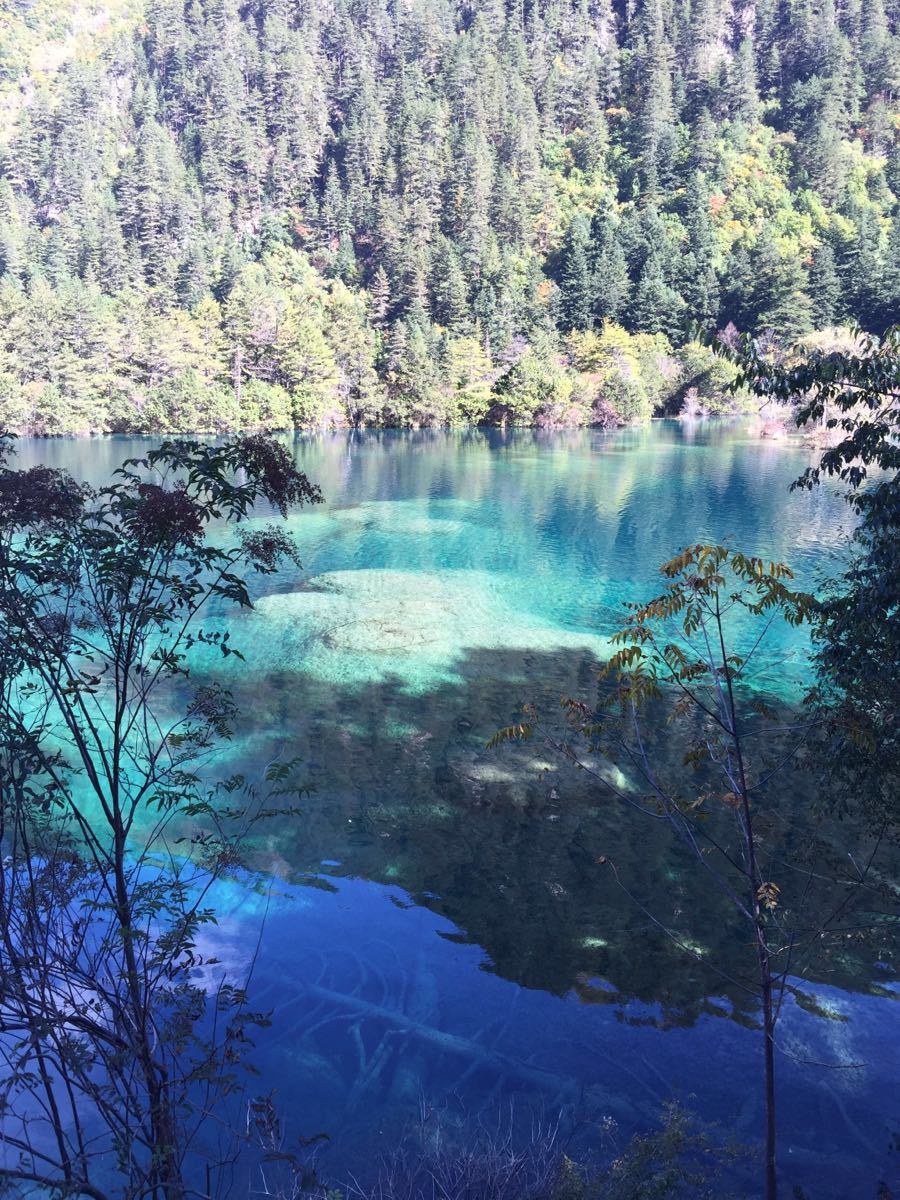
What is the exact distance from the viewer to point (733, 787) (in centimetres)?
559

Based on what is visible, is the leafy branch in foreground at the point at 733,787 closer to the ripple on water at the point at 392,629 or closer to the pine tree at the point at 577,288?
the ripple on water at the point at 392,629

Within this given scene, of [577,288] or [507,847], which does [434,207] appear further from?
[507,847]

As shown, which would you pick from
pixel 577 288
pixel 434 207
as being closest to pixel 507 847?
pixel 577 288

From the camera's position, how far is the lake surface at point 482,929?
7.23m

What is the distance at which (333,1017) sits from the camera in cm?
828

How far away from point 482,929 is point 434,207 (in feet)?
336

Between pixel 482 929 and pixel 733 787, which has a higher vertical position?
pixel 733 787

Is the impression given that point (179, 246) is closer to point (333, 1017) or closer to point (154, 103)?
Result: point (154, 103)

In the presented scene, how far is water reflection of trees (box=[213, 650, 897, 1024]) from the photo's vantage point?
8992mm

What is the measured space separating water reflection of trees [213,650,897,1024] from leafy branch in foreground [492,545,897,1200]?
0.83 ft

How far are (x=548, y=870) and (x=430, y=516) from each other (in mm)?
27088

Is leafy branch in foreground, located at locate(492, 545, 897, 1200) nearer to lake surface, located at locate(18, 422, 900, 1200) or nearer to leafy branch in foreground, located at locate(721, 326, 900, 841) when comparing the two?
lake surface, located at locate(18, 422, 900, 1200)

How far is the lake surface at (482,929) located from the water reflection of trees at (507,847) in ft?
0.12

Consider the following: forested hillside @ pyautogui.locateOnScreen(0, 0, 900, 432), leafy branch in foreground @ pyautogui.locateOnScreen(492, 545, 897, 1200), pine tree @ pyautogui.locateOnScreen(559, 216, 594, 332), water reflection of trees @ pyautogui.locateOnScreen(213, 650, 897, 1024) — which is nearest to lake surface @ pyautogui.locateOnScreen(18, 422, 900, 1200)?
water reflection of trees @ pyautogui.locateOnScreen(213, 650, 897, 1024)
